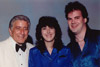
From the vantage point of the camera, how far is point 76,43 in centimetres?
292

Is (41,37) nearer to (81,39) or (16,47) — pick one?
(16,47)

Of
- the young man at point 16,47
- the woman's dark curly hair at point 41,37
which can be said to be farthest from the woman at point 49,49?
the young man at point 16,47

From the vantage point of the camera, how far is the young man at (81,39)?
2.75 metres

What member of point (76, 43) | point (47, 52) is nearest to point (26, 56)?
point (47, 52)

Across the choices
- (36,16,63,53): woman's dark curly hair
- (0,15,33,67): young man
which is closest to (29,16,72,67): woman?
(36,16,63,53): woman's dark curly hair

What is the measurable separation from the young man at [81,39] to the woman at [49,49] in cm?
14

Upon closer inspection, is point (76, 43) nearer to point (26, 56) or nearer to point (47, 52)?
point (47, 52)

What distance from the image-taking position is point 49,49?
9.61ft

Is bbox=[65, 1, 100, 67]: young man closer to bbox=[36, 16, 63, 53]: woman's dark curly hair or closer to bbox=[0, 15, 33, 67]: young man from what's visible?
bbox=[36, 16, 63, 53]: woman's dark curly hair

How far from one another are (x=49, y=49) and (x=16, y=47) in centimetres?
46

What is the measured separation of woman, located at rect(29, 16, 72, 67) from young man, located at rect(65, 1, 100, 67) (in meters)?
0.14

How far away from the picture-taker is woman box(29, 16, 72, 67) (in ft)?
9.14

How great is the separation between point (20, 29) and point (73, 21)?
2.40 feet

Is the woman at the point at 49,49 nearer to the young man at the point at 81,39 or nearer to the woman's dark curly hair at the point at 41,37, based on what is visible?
the woman's dark curly hair at the point at 41,37
